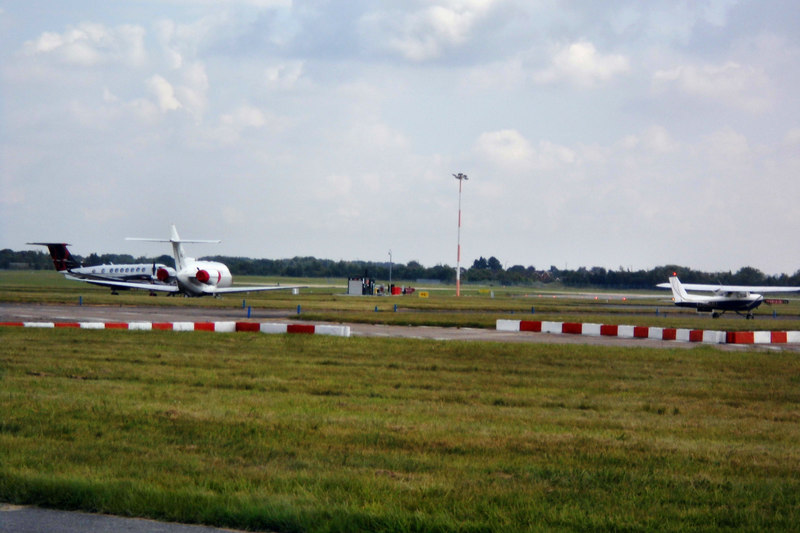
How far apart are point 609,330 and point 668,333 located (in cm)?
221

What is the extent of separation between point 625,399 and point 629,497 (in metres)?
7.46

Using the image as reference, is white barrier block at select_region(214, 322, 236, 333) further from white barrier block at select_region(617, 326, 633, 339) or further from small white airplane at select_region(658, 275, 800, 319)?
small white airplane at select_region(658, 275, 800, 319)

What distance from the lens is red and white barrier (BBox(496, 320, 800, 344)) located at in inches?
1198

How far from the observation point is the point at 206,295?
67188 millimetres

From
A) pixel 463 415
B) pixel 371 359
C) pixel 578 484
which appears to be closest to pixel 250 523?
pixel 578 484

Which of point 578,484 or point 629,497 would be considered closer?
point 629,497

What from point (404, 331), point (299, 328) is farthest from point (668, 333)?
point (299, 328)

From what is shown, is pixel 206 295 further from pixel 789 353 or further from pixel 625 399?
pixel 625 399

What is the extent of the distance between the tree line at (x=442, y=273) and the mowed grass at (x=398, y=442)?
81.4 metres

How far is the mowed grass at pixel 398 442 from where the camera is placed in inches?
287

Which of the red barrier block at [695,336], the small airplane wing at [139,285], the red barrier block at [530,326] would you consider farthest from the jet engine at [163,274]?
the red barrier block at [695,336]

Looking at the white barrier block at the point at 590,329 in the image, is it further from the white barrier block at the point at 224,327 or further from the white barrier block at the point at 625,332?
the white barrier block at the point at 224,327

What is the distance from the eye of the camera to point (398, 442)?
33.5 ft

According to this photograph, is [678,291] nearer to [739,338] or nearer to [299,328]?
[739,338]
